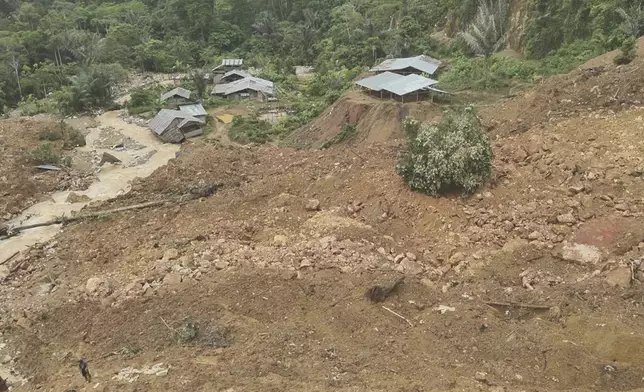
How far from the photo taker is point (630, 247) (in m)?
10.4

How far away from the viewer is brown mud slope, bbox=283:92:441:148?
20688 millimetres

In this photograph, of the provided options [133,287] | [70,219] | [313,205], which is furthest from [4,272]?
[313,205]

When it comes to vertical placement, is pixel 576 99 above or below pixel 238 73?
above

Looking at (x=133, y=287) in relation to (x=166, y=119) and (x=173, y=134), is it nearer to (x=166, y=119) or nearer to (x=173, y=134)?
(x=173, y=134)

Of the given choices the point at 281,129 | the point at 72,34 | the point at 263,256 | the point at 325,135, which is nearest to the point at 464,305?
the point at 263,256

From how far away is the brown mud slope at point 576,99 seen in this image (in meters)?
14.6

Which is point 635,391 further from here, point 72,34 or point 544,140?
point 72,34

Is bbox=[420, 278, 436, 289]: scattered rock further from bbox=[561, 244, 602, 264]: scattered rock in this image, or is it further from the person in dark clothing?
the person in dark clothing

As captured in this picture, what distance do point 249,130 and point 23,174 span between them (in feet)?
30.8

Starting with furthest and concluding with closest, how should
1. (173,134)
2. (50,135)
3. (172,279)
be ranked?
(173,134), (50,135), (172,279)

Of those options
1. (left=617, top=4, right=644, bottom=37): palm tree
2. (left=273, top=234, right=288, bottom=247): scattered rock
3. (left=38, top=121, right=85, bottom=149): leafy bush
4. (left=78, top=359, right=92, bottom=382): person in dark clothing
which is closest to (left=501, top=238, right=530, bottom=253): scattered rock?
(left=273, top=234, right=288, bottom=247): scattered rock

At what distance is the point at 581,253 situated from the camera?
10.7 meters

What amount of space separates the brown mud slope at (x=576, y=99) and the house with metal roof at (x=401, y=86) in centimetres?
414

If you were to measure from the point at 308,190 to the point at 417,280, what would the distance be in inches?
207
